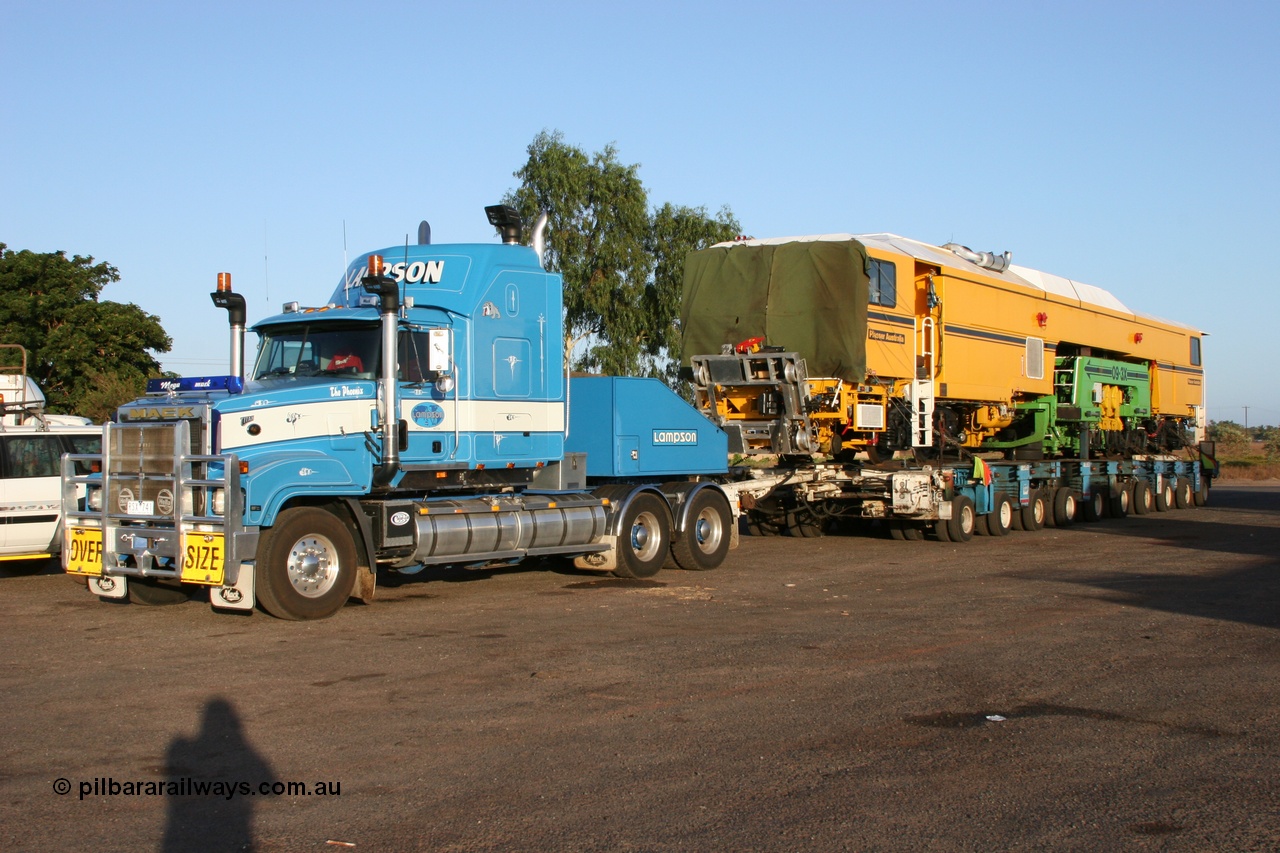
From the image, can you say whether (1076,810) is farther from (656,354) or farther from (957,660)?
(656,354)

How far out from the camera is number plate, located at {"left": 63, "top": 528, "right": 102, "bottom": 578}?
38.6 ft

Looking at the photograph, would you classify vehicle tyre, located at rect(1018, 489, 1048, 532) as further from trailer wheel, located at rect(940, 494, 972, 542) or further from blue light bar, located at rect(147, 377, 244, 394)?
blue light bar, located at rect(147, 377, 244, 394)

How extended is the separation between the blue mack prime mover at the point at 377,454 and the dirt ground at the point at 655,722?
610 mm

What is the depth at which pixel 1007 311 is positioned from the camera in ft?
73.8

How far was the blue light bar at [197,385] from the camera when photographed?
11641mm

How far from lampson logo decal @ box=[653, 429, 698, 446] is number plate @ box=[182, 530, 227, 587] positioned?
256 inches

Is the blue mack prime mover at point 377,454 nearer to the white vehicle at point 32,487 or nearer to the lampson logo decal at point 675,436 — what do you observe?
Result: the lampson logo decal at point 675,436

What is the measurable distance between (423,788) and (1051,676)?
4.80 m

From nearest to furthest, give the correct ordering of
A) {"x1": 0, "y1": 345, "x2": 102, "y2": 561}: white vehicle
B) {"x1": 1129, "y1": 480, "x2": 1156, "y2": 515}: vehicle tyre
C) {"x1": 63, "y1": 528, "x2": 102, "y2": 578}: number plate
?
{"x1": 63, "y1": 528, "x2": 102, "y2": 578}: number plate → {"x1": 0, "y1": 345, "x2": 102, "y2": 561}: white vehicle → {"x1": 1129, "y1": 480, "x2": 1156, "y2": 515}: vehicle tyre


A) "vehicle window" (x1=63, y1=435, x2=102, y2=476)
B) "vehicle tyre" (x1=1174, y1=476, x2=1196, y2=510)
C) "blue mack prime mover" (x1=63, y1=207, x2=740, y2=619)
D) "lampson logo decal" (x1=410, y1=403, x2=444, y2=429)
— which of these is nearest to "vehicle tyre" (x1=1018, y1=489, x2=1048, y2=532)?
"vehicle tyre" (x1=1174, y1=476, x2=1196, y2=510)

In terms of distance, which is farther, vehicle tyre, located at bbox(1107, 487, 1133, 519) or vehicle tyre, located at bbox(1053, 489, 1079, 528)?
vehicle tyre, located at bbox(1107, 487, 1133, 519)

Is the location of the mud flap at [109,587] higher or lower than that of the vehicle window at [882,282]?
lower

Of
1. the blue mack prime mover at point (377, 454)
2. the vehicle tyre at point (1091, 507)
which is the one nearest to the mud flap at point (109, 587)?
the blue mack prime mover at point (377, 454)

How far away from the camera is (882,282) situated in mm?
19016
